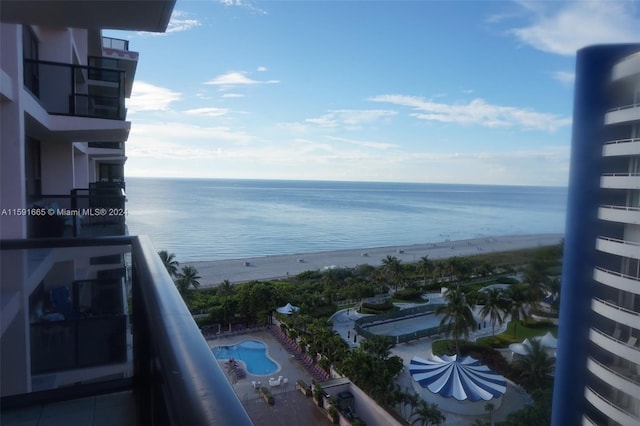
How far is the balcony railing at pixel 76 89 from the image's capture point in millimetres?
3947

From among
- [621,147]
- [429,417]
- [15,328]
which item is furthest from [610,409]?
[429,417]

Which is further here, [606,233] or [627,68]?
[606,233]

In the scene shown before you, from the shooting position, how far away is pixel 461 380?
9.36m

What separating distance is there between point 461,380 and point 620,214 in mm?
8951

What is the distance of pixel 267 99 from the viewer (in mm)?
22922

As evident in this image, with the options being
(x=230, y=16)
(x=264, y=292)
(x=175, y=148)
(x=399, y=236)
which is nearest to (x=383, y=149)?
(x=399, y=236)

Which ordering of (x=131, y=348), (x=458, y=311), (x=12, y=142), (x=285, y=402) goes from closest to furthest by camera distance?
(x=131, y=348), (x=12, y=142), (x=458, y=311), (x=285, y=402)

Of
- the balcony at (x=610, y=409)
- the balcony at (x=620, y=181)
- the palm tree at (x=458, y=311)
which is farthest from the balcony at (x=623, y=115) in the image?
the palm tree at (x=458, y=311)

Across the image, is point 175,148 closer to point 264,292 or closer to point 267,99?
point 267,99

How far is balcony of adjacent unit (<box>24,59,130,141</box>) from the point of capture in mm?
3963

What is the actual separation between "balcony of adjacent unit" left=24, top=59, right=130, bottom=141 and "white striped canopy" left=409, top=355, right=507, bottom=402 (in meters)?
7.97

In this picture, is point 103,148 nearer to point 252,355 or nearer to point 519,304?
point 252,355

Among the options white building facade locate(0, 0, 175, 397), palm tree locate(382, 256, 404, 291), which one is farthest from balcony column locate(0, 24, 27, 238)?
palm tree locate(382, 256, 404, 291)

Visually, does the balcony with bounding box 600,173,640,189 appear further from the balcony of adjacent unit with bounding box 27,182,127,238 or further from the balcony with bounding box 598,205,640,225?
the balcony of adjacent unit with bounding box 27,182,127,238
